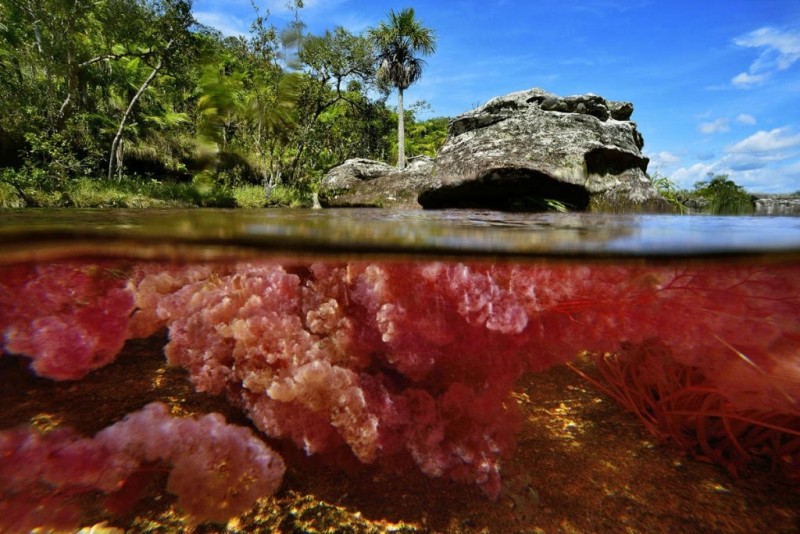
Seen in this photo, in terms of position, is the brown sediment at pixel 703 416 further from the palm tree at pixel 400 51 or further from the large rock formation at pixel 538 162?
the palm tree at pixel 400 51

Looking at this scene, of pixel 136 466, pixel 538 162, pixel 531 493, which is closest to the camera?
pixel 136 466

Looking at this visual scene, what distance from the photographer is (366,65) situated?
22016 millimetres

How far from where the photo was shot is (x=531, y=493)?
2152mm

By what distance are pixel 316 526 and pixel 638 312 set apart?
2507 millimetres

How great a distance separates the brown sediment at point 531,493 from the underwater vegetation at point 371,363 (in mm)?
167

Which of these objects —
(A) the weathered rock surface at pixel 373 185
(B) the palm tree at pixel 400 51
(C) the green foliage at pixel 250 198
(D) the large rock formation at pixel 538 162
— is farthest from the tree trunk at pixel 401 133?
(D) the large rock formation at pixel 538 162

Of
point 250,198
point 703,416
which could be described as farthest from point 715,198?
point 250,198

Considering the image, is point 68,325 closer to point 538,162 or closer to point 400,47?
point 538,162

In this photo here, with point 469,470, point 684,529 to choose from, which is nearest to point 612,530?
point 684,529

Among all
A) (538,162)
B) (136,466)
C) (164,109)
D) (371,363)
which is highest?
(164,109)

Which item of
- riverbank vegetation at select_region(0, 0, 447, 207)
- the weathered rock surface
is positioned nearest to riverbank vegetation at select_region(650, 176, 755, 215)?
the weathered rock surface

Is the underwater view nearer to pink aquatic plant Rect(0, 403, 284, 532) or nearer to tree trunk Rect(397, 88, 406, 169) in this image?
pink aquatic plant Rect(0, 403, 284, 532)

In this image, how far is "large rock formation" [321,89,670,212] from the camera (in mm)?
6465

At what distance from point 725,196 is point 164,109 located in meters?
25.0
